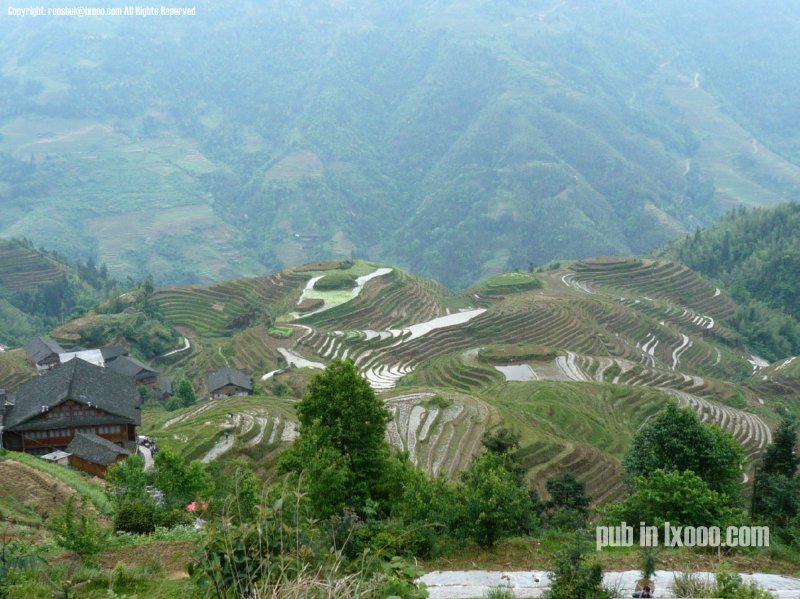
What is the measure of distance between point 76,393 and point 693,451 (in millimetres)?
29187

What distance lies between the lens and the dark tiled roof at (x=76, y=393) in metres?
34.1

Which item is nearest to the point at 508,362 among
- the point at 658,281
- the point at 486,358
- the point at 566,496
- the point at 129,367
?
the point at 486,358

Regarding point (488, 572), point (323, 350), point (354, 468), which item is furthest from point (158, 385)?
point (488, 572)

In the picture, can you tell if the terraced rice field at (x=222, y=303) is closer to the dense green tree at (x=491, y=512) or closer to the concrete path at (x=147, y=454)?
the concrete path at (x=147, y=454)

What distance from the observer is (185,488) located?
21.9m

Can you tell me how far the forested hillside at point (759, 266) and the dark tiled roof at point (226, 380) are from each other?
7680 centimetres

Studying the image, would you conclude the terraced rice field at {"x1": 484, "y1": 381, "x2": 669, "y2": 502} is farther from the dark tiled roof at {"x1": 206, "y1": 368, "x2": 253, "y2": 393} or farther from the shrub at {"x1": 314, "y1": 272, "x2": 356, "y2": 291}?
the shrub at {"x1": 314, "y1": 272, "x2": 356, "y2": 291}

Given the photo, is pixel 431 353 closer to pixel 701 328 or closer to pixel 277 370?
pixel 277 370

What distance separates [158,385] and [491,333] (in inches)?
1506

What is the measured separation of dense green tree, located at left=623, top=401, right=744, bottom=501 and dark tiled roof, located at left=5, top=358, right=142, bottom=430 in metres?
26.5

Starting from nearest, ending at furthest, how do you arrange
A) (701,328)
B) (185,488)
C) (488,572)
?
(488,572), (185,488), (701,328)

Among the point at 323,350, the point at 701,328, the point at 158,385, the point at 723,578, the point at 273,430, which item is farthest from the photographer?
the point at 701,328

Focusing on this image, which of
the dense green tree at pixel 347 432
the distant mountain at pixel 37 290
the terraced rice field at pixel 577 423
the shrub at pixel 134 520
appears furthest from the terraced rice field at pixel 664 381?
the distant mountain at pixel 37 290

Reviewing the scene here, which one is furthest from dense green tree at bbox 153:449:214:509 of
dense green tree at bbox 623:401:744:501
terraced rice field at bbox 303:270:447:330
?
terraced rice field at bbox 303:270:447:330
